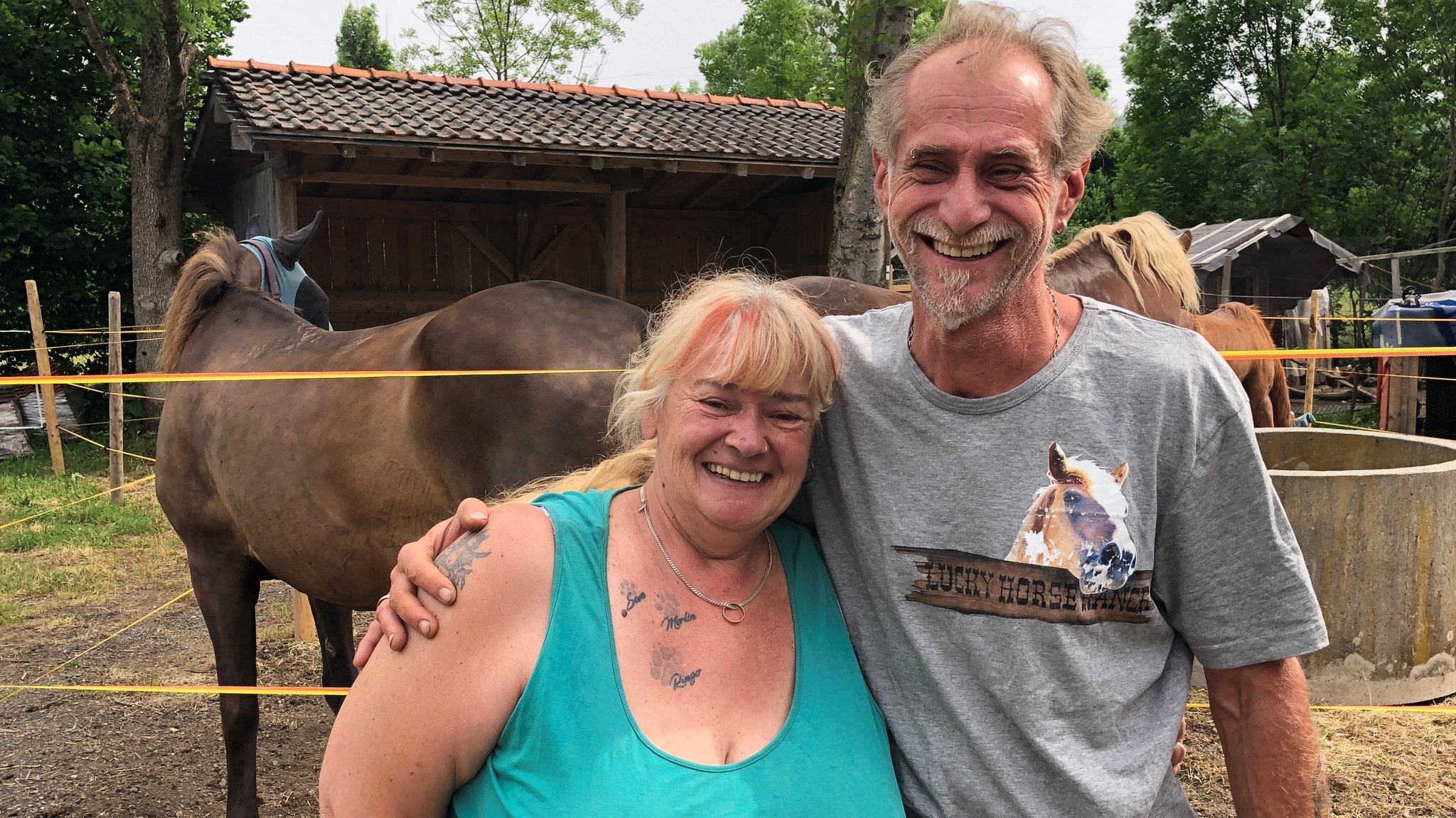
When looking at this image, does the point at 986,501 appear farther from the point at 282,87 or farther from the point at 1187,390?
the point at 282,87

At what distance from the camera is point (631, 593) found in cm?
137

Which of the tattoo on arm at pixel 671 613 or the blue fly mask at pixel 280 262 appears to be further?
the blue fly mask at pixel 280 262

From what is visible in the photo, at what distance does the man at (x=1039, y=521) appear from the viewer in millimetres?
1333

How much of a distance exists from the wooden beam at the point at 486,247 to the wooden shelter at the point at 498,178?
0.03 meters

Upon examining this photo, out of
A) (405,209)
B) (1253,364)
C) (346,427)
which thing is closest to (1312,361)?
(1253,364)

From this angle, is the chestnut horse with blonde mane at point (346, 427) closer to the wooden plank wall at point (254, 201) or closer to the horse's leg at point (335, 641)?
the horse's leg at point (335, 641)

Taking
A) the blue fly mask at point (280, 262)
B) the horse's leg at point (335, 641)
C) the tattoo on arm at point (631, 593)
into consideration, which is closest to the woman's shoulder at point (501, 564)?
the tattoo on arm at point (631, 593)

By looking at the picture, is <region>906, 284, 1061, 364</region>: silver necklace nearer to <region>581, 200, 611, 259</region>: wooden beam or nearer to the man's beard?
the man's beard

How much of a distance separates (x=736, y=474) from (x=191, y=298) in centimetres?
318

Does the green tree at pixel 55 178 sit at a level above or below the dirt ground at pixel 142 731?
above

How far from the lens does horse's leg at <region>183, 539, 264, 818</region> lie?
320 cm

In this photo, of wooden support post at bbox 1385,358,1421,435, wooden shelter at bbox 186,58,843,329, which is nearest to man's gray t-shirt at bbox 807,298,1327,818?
wooden shelter at bbox 186,58,843,329

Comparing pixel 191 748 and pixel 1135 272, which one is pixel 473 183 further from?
pixel 1135 272

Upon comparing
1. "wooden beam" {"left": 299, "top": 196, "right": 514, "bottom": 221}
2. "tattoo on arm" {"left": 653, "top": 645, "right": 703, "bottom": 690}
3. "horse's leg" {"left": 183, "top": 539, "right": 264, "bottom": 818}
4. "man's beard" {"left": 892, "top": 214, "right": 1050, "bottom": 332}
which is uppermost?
"wooden beam" {"left": 299, "top": 196, "right": 514, "bottom": 221}
